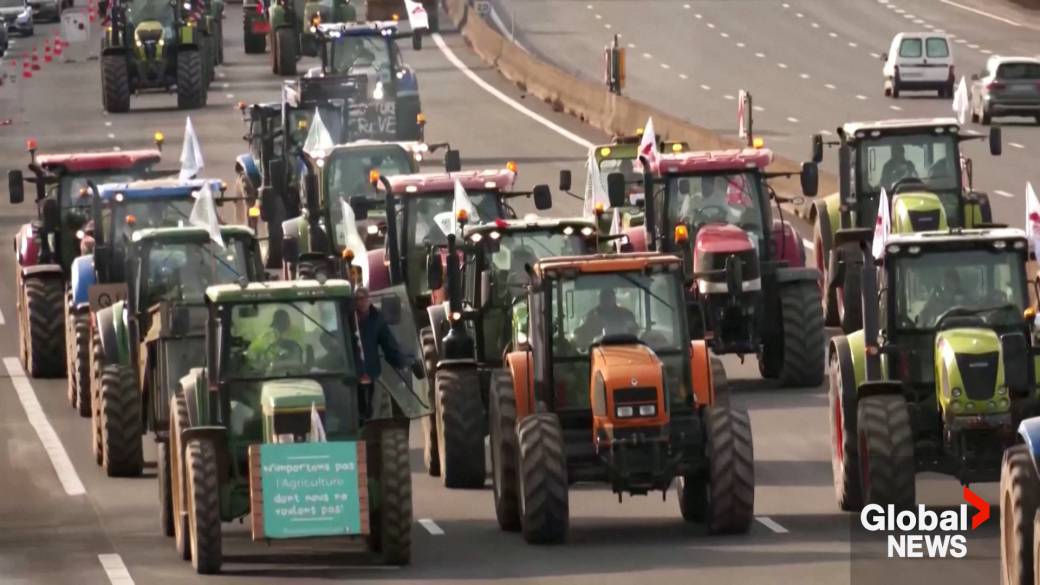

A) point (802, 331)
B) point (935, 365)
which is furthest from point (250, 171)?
point (935, 365)

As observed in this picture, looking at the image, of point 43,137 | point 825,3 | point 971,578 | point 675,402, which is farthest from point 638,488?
point 825,3

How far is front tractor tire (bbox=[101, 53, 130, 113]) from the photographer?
64750 mm

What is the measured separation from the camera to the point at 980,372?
22.4m

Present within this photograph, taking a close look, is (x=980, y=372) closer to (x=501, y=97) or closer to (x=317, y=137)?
(x=317, y=137)

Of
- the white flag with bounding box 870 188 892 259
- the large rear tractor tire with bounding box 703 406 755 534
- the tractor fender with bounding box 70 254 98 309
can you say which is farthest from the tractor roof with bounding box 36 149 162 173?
the large rear tractor tire with bounding box 703 406 755 534

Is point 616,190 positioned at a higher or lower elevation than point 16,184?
lower

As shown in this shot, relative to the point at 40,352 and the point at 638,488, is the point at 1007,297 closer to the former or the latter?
the point at 638,488

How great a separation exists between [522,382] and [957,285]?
3.45 meters

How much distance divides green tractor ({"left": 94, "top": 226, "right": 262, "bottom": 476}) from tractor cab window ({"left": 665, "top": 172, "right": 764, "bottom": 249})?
18.8 feet

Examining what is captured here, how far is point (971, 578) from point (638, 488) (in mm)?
3131

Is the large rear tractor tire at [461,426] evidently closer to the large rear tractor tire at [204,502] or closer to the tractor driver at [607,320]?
the tractor driver at [607,320]

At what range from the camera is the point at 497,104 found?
6669cm

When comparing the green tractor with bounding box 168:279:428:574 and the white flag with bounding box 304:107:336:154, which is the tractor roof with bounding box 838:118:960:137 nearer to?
the white flag with bounding box 304:107:336:154

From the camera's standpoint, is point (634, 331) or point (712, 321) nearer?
point (634, 331)
